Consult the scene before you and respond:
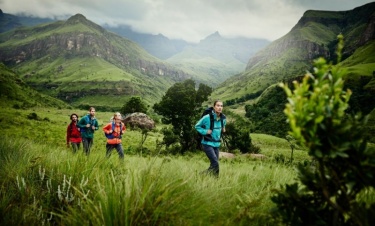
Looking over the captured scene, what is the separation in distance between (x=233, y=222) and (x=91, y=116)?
975 centimetres

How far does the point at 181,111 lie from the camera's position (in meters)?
27.2

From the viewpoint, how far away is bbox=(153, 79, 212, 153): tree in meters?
26.8

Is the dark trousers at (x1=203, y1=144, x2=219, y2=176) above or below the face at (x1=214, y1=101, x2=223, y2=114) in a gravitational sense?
below

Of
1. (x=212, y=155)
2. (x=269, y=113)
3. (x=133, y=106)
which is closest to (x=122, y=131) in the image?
(x=212, y=155)

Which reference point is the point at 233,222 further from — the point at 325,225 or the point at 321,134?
the point at 321,134

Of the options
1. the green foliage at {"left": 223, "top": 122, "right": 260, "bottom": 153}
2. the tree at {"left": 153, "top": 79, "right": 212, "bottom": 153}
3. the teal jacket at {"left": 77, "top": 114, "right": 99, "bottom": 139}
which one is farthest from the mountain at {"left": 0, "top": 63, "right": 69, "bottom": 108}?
the teal jacket at {"left": 77, "top": 114, "right": 99, "bottom": 139}

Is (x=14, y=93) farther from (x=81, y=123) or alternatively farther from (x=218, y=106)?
(x=218, y=106)

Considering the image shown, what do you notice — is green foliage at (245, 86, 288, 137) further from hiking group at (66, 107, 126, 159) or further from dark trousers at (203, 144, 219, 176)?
dark trousers at (203, 144, 219, 176)

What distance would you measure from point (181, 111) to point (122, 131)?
17006 mm

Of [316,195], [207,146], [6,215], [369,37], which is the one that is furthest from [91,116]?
[369,37]

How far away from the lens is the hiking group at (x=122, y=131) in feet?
23.1

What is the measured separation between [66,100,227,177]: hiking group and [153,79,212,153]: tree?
629 inches

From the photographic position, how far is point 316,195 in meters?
2.02

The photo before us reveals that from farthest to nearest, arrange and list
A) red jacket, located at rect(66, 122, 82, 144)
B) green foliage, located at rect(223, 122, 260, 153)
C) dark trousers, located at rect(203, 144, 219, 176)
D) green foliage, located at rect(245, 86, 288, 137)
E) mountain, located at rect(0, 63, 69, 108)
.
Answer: green foliage, located at rect(245, 86, 288, 137)
mountain, located at rect(0, 63, 69, 108)
green foliage, located at rect(223, 122, 260, 153)
red jacket, located at rect(66, 122, 82, 144)
dark trousers, located at rect(203, 144, 219, 176)
